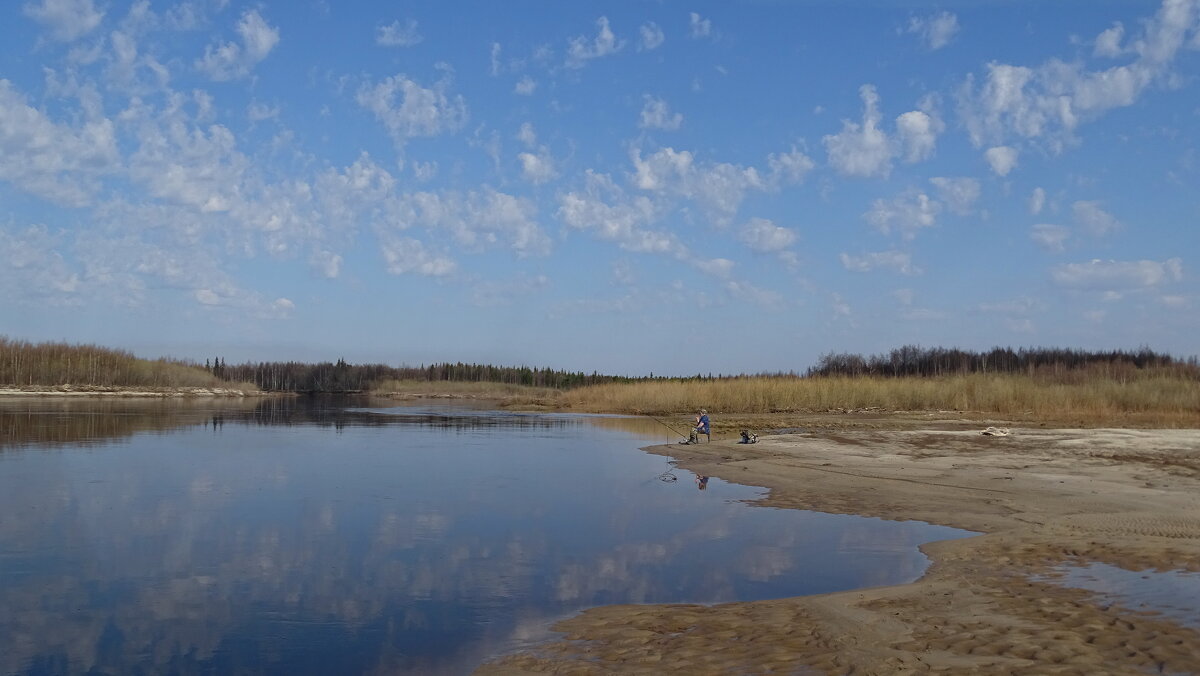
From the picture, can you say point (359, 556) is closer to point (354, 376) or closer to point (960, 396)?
point (960, 396)

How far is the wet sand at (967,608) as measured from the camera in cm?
645

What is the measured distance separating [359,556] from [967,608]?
7.03 meters

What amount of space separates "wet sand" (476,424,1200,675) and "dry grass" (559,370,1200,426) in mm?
22849

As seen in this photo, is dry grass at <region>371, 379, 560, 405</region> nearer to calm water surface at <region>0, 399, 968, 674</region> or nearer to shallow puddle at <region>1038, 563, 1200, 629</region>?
calm water surface at <region>0, 399, 968, 674</region>

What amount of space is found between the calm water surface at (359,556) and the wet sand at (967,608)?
72 cm

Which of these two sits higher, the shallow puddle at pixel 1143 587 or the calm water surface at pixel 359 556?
the shallow puddle at pixel 1143 587

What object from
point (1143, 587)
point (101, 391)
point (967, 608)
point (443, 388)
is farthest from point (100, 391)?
point (1143, 587)

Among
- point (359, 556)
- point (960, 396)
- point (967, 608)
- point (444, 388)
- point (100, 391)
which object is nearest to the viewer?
point (967, 608)

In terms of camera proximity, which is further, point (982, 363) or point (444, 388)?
point (444, 388)

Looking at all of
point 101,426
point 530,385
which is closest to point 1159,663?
point 101,426

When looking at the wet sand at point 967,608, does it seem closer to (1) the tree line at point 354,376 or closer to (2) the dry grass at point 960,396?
(2) the dry grass at point 960,396

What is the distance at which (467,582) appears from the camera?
31.6 ft

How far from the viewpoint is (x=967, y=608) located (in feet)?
26.1

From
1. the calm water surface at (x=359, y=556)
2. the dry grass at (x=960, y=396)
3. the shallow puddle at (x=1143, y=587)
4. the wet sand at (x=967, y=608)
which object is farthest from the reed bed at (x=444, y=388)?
the shallow puddle at (x=1143, y=587)
